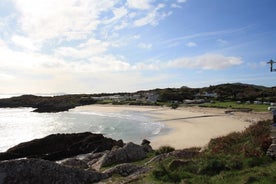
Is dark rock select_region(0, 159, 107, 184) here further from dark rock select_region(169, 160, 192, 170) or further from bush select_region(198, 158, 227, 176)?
bush select_region(198, 158, 227, 176)

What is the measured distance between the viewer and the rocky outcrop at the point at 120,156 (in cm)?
1691

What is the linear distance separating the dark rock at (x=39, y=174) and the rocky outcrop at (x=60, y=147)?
15.4 metres

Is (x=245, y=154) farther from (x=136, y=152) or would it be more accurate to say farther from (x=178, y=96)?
(x=178, y=96)

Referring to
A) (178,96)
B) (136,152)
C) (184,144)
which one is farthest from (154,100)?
(136,152)

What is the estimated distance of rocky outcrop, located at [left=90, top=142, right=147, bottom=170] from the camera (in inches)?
666

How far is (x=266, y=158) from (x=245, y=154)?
931 millimetres

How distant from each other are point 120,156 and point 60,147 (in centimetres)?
1322

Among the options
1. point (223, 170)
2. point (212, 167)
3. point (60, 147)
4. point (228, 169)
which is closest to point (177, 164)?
point (212, 167)

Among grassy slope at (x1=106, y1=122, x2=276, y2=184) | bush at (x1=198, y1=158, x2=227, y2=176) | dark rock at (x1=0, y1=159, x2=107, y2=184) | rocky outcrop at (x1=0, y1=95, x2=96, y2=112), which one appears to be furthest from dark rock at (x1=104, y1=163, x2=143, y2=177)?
rocky outcrop at (x1=0, y1=95, x2=96, y2=112)

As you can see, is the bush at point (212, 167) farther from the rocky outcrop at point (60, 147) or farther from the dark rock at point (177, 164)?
the rocky outcrop at point (60, 147)

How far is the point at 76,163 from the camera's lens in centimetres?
1812

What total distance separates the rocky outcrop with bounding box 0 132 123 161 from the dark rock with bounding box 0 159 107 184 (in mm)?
15375

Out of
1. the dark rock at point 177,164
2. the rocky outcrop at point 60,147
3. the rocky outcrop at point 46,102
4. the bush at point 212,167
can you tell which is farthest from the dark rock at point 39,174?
the rocky outcrop at point 46,102

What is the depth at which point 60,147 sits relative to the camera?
1150 inches
